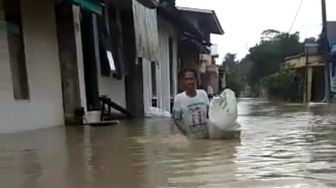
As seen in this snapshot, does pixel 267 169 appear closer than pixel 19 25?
Yes

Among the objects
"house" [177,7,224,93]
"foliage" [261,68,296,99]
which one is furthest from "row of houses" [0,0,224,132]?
"foliage" [261,68,296,99]

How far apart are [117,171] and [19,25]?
560cm

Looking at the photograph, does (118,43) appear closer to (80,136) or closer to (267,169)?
(80,136)

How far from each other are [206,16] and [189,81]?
22893 millimetres

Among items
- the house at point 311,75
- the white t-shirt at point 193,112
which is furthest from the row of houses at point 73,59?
the house at point 311,75

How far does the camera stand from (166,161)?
258 inches

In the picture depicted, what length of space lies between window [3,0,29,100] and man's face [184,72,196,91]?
10.9 feet

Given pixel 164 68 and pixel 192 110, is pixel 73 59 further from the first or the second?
pixel 164 68

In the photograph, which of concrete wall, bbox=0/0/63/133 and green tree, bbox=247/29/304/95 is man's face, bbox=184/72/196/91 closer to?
concrete wall, bbox=0/0/63/133

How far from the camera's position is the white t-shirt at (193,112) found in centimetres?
877

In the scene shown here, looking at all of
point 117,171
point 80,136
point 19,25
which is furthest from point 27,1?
point 117,171

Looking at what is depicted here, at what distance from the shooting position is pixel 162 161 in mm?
6574

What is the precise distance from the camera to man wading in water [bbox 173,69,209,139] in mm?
8750

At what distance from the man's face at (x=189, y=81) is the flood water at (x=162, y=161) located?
79cm
